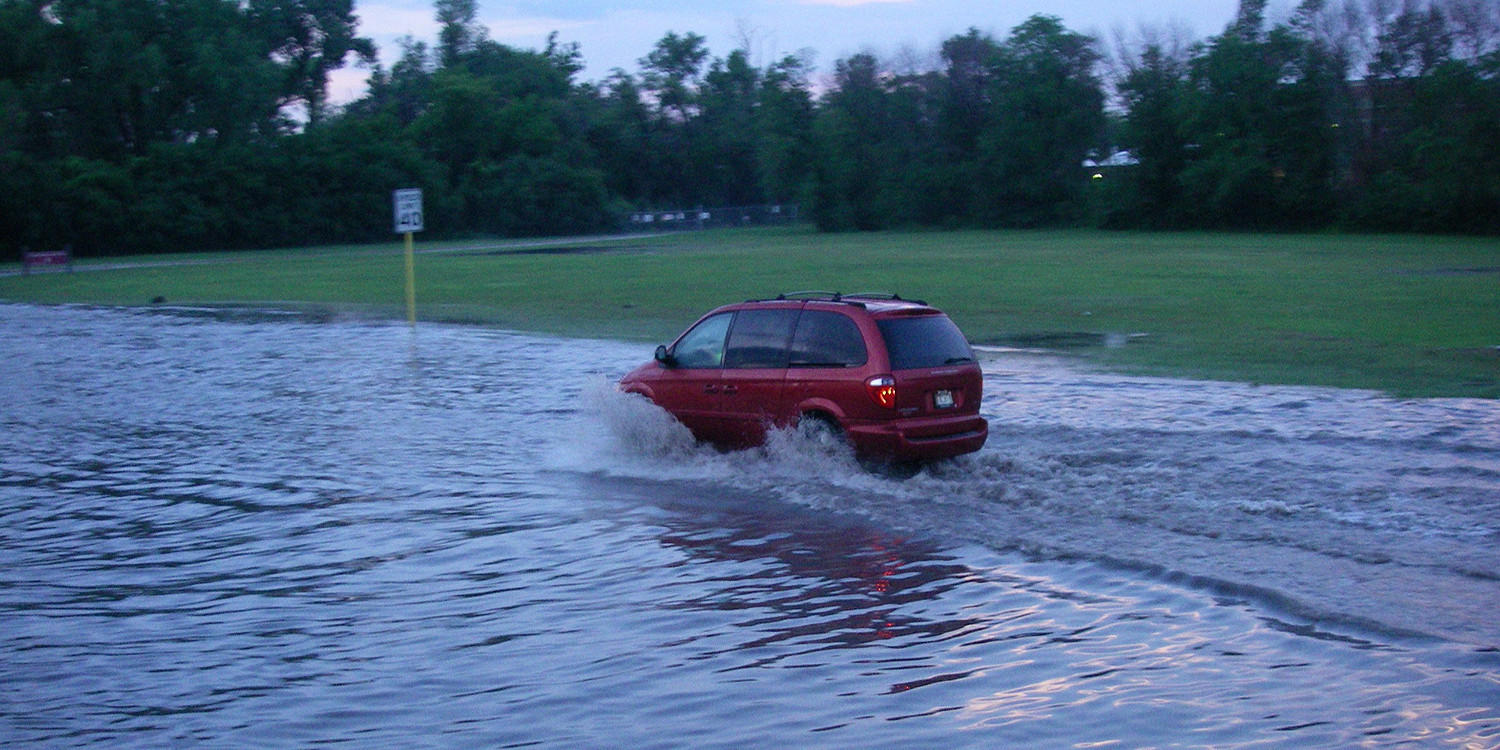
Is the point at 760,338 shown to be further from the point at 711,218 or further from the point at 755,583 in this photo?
the point at 711,218

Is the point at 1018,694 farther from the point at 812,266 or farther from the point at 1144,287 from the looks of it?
the point at 812,266

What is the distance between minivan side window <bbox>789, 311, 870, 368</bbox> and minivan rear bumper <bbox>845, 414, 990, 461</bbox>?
567 mm

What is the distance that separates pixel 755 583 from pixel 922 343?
3.75 metres

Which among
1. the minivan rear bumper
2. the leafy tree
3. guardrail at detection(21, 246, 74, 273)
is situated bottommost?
the minivan rear bumper

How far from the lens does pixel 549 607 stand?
7.79 meters

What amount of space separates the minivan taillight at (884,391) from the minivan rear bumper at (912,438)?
0.51 ft

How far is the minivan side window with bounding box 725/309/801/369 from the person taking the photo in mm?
11883

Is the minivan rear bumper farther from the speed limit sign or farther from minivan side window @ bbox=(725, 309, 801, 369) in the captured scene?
the speed limit sign

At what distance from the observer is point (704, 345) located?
1257 cm

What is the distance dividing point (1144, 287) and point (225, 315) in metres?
22.1

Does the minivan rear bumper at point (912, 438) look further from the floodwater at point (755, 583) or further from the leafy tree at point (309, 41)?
the leafy tree at point (309, 41)

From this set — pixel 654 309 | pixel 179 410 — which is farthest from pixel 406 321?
pixel 179 410

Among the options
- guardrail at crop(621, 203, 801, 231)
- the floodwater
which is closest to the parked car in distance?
the floodwater

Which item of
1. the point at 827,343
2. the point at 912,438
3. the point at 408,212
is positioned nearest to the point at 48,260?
the point at 408,212
